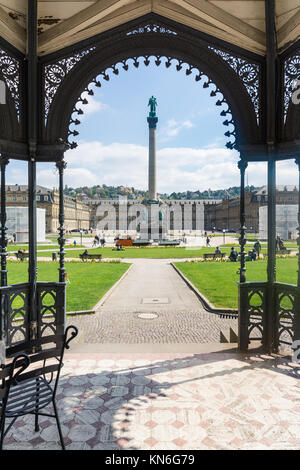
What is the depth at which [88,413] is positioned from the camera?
12.7 ft

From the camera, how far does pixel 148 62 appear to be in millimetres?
5859

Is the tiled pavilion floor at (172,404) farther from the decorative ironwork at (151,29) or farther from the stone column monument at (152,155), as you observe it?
the stone column monument at (152,155)

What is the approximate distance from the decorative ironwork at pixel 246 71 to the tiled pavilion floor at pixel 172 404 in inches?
198

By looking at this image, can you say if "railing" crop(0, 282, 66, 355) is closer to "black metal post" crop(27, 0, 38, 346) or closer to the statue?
"black metal post" crop(27, 0, 38, 346)

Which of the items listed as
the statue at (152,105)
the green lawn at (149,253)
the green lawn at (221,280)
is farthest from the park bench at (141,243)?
the statue at (152,105)

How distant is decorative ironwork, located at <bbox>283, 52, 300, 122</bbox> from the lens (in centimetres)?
547

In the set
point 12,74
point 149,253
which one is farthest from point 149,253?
point 12,74

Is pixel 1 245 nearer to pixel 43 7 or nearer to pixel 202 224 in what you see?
pixel 43 7

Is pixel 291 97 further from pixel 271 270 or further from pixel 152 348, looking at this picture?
pixel 152 348

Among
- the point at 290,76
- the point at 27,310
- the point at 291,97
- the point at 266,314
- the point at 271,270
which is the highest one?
the point at 290,76

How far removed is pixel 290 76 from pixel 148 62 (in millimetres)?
2658

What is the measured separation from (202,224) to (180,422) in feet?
449

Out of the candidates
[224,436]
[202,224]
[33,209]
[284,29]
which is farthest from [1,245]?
[202,224]

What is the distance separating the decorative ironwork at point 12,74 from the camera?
17.7 ft
